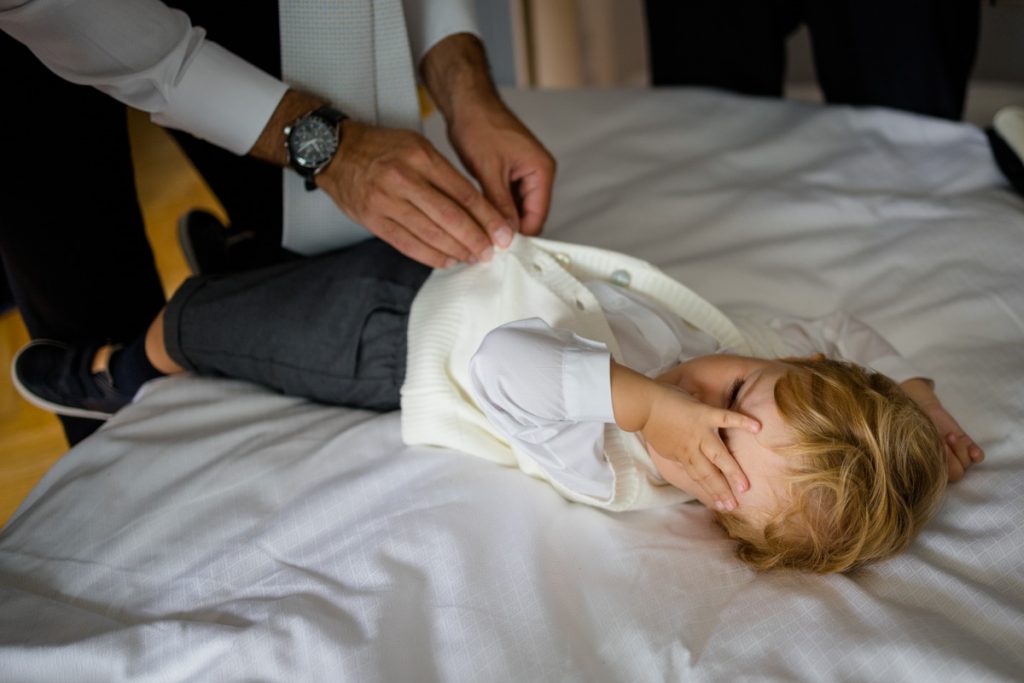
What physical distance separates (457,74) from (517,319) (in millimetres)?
436

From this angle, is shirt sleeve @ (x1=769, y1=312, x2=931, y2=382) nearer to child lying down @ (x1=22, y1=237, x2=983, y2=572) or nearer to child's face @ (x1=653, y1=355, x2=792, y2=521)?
child lying down @ (x1=22, y1=237, x2=983, y2=572)

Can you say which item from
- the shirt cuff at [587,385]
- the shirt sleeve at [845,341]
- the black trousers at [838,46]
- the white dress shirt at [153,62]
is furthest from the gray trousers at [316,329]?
the black trousers at [838,46]

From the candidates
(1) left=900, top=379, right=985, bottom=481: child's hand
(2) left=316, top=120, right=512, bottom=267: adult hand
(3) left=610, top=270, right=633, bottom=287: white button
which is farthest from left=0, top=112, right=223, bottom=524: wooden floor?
(1) left=900, top=379, right=985, bottom=481: child's hand

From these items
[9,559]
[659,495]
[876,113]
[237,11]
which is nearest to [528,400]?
[659,495]

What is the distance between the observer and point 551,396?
3.17 ft

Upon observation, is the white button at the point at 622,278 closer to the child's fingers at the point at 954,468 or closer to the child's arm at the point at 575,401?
the child's arm at the point at 575,401

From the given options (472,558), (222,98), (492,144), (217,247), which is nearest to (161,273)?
(217,247)

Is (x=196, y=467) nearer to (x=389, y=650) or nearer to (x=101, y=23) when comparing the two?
(x=389, y=650)

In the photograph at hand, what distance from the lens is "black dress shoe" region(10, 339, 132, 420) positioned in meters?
1.36

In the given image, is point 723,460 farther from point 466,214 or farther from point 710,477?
point 466,214

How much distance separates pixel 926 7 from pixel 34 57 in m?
1.59

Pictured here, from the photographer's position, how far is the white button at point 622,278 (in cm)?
124

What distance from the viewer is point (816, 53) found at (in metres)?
1.90

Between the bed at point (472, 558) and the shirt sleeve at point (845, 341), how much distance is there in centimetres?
7
